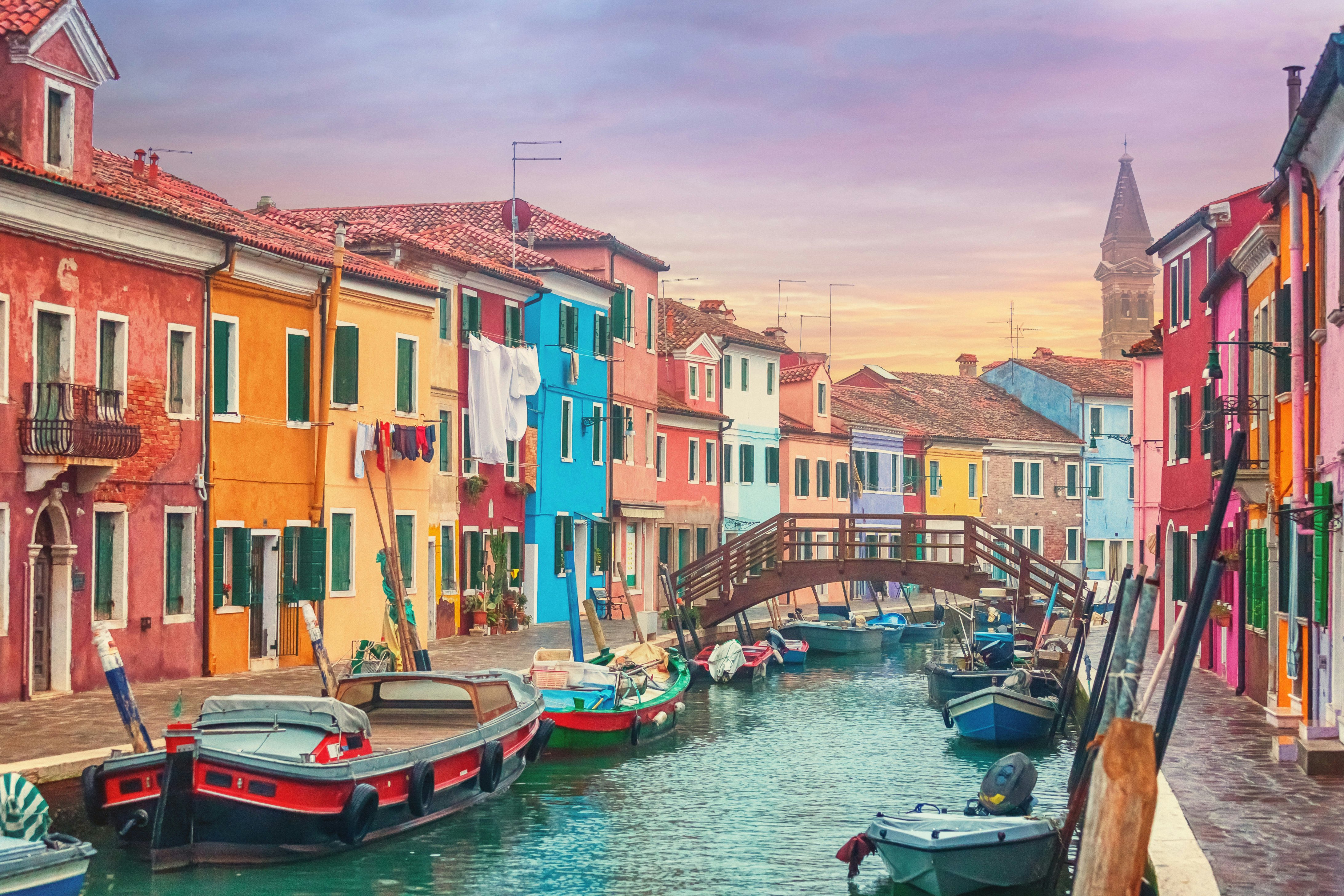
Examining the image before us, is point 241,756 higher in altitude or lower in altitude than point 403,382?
lower

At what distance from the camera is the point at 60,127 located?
21891 mm

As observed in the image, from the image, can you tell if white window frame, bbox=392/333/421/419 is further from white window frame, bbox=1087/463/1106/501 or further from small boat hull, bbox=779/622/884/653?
white window frame, bbox=1087/463/1106/501

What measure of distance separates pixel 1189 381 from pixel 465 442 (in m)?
14.4

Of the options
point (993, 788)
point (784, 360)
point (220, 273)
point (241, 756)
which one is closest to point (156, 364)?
point (220, 273)

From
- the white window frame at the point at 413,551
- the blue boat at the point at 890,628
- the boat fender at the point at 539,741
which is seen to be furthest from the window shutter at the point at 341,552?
the blue boat at the point at 890,628

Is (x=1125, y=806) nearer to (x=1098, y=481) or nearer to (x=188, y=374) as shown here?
(x=188, y=374)

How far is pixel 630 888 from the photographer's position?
1481 cm

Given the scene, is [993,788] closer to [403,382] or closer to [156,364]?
[156,364]

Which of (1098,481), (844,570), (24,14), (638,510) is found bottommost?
(844,570)

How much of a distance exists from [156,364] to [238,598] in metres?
3.96

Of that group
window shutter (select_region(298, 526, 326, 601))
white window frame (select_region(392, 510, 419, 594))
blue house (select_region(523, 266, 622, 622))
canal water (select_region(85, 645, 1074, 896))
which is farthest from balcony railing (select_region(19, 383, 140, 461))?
blue house (select_region(523, 266, 622, 622))

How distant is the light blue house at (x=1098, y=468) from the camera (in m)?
67.8

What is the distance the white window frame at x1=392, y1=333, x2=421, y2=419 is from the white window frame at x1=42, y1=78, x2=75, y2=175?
9.10 m

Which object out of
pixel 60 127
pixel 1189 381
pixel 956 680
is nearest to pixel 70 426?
pixel 60 127
